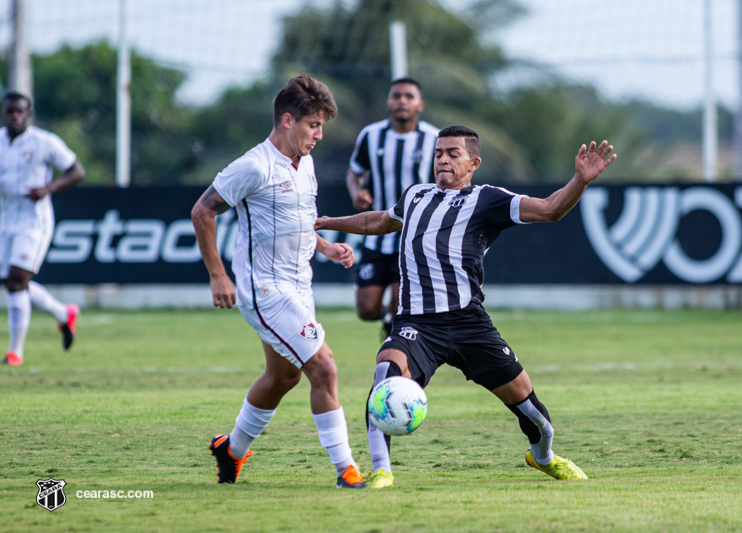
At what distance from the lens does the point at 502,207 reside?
14.8 feet

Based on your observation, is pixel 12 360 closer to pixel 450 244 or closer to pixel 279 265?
pixel 279 265

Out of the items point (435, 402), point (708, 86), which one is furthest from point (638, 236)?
point (435, 402)

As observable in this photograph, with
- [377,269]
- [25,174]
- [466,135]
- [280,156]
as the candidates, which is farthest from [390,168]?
[280,156]

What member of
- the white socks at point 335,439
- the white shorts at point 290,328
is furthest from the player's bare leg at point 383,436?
the white shorts at point 290,328

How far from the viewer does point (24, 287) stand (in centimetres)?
884

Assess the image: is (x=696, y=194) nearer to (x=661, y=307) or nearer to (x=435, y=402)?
(x=661, y=307)

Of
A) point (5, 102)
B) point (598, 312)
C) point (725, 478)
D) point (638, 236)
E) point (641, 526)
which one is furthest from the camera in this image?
point (598, 312)

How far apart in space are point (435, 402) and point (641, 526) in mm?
3479

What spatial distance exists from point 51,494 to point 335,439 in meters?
1.19

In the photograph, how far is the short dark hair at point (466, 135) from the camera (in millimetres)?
4633

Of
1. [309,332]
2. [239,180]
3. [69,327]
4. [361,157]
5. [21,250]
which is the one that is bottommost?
[69,327]

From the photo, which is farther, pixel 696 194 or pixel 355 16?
pixel 355 16

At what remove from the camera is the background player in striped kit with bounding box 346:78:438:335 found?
8.10m

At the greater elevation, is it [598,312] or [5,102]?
[5,102]
